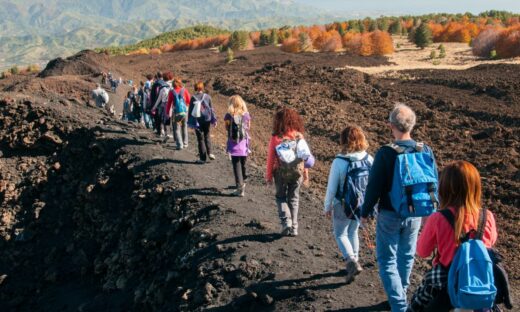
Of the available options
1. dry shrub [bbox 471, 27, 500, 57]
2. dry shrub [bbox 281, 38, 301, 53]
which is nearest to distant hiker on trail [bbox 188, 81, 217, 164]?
dry shrub [bbox 471, 27, 500, 57]

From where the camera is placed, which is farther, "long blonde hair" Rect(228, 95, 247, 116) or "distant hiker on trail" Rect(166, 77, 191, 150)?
"distant hiker on trail" Rect(166, 77, 191, 150)

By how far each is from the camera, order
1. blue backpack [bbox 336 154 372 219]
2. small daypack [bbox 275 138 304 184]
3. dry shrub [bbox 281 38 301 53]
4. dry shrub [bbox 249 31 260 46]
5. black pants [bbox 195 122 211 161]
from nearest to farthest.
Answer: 1. blue backpack [bbox 336 154 372 219]
2. small daypack [bbox 275 138 304 184]
3. black pants [bbox 195 122 211 161]
4. dry shrub [bbox 281 38 301 53]
5. dry shrub [bbox 249 31 260 46]

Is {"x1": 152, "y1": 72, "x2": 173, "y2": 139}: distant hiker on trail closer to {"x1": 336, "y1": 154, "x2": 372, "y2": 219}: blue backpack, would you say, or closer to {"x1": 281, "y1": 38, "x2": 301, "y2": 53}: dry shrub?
{"x1": 336, "y1": 154, "x2": 372, "y2": 219}: blue backpack

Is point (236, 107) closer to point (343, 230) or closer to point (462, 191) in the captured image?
point (343, 230)

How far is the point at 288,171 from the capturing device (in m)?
6.23

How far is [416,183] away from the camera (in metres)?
4.20

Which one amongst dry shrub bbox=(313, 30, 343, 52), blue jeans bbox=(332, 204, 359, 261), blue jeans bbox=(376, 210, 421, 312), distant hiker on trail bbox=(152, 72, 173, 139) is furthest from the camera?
dry shrub bbox=(313, 30, 343, 52)

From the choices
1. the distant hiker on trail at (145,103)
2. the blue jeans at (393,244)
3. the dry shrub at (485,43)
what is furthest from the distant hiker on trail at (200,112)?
the dry shrub at (485,43)

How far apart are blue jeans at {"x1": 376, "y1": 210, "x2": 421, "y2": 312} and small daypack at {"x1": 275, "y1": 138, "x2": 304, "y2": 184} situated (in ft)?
5.79

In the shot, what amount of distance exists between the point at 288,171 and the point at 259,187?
358 centimetres

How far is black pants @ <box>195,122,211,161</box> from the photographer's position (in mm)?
10047

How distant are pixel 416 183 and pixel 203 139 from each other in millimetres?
6830

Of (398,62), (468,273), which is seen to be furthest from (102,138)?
(398,62)

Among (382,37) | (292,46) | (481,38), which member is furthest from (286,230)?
(292,46)
